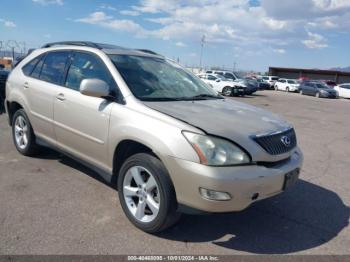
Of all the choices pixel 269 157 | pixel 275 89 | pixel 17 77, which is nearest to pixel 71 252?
pixel 269 157

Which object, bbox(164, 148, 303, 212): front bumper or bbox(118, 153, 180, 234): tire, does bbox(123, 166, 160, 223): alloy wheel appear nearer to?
bbox(118, 153, 180, 234): tire

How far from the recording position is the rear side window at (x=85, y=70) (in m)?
4.09

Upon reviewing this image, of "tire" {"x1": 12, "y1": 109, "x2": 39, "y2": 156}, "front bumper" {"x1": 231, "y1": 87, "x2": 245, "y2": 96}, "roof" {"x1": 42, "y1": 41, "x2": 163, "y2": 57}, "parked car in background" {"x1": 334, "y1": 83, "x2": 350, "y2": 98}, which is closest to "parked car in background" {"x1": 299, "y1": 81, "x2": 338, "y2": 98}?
"parked car in background" {"x1": 334, "y1": 83, "x2": 350, "y2": 98}

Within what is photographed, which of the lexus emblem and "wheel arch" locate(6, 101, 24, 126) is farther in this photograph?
"wheel arch" locate(6, 101, 24, 126)

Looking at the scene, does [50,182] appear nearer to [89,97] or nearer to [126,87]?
[89,97]

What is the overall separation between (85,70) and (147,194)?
1.87 meters

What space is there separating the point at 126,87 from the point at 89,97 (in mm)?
533

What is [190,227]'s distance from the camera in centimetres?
368

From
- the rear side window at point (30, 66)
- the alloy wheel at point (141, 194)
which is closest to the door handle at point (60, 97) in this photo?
the rear side window at point (30, 66)

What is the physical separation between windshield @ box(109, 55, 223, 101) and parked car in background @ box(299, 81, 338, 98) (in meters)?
33.8

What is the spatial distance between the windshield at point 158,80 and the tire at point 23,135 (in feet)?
6.88

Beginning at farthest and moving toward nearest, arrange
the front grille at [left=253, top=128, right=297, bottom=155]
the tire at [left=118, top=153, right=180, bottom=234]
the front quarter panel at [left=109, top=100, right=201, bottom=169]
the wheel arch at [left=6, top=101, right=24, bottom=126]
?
the wheel arch at [left=6, top=101, right=24, bottom=126] < the front grille at [left=253, top=128, right=297, bottom=155] < the tire at [left=118, top=153, right=180, bottom=234] < the front quarter panel at [left=109, top=100, right=201, bottom=169]

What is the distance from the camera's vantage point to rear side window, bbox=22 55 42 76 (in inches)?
214

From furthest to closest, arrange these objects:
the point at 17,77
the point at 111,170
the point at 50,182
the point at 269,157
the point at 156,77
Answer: the point at 17,77 → the point at 50,182 → the point at 156,77 → the point at 111,170 → the point at 269,157
